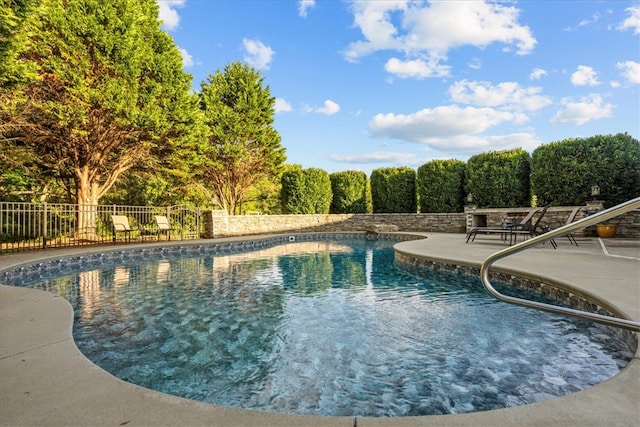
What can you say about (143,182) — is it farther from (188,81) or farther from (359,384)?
(359,384)

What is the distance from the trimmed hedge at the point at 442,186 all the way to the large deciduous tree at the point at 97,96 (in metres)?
11.8

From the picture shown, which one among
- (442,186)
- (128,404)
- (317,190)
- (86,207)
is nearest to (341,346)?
(128,404)

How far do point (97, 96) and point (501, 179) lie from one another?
16.2 meters

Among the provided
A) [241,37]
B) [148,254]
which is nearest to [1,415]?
[148,254]

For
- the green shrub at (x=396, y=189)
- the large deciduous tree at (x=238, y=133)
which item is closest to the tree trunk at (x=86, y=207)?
the large deciduous tree at (x=238, y=133)

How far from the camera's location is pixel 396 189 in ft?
63.2

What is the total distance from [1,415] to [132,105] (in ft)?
39.0

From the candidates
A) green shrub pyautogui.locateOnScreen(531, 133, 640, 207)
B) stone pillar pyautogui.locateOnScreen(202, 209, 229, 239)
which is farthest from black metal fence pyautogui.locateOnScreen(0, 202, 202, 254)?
green shrub pyautogui.locateOnScreen(531, 133, 640, 207)

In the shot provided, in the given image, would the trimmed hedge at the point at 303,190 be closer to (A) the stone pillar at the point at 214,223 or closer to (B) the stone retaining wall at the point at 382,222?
(B) the stone retaining wall at the point at 382,222

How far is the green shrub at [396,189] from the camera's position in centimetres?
1912

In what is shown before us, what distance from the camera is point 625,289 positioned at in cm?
382

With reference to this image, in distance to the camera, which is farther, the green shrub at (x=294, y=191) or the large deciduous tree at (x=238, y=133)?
the green shrub at (x=294, y=191)

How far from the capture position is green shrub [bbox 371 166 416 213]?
1912 cm

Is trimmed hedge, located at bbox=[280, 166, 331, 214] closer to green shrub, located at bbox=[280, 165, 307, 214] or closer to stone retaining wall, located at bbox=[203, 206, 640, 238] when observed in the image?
green shrub, located at bbox=[280, 165, 307, 214]
